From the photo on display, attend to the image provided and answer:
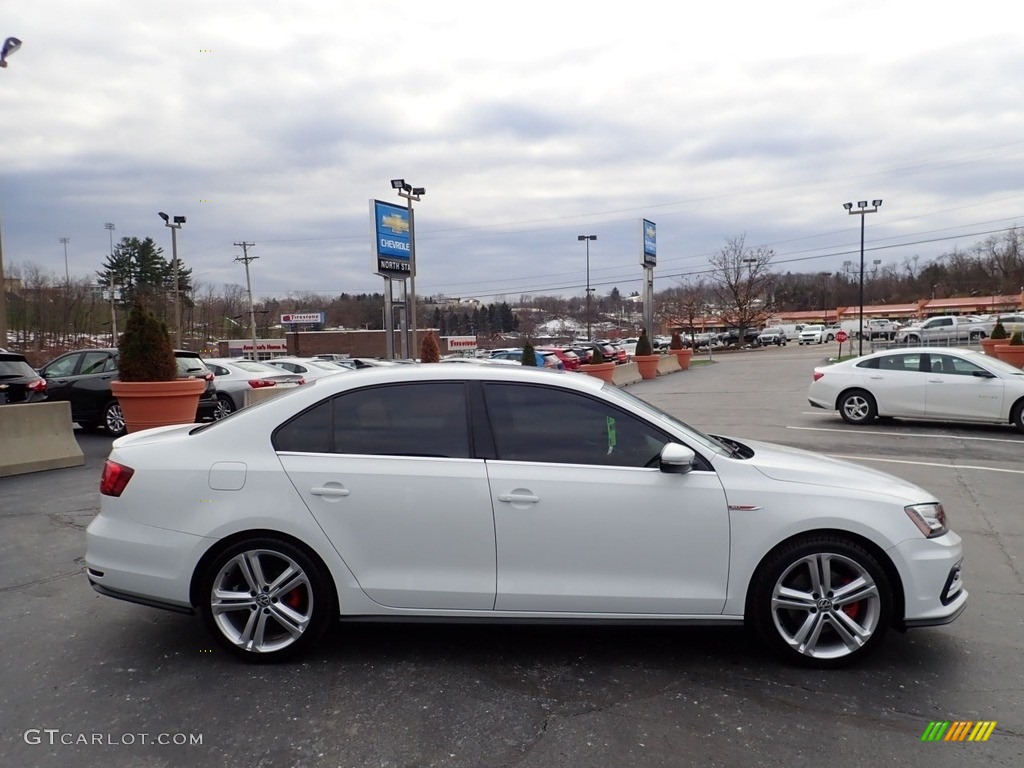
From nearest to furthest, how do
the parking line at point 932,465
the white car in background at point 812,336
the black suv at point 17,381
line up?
the parking line at point 932,465 < the black suv at point 17,381 < the white car in background at point 812,336

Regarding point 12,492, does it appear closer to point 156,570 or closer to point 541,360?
point 156,570

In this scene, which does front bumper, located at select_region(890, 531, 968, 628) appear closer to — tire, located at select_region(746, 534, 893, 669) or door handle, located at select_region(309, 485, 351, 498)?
tire, located at select_region(746, 534, 893, 669)

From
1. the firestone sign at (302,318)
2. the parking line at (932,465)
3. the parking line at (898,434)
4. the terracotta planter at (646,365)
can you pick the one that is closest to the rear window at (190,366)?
the parking line at (932,465)

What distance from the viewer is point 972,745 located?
10.4 feet

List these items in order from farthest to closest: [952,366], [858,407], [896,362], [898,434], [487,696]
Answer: [858,407]
[896,362]
[952,366]
[898,434]
[487,696]

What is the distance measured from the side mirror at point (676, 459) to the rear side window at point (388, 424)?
3.26 ft

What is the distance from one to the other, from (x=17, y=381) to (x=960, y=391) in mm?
15367

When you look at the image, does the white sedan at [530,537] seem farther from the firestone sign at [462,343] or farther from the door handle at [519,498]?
the firestone sign at [462,343]

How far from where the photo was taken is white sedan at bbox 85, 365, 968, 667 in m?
3.77

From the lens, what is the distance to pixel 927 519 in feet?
12.7

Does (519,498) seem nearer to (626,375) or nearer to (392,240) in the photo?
(626,375)

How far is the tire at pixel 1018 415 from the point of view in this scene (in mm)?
12422

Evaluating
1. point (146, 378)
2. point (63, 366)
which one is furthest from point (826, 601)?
point (63, 366)

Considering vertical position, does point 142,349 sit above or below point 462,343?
above
